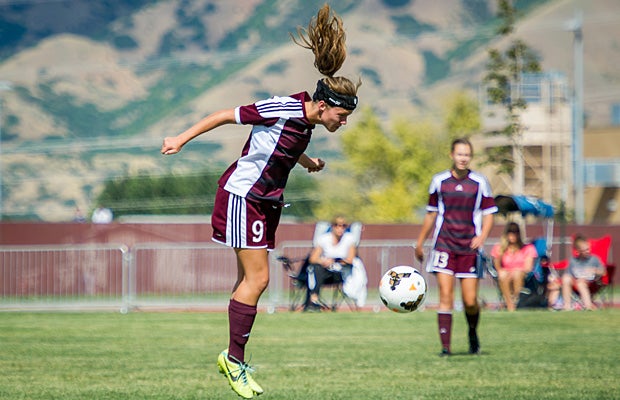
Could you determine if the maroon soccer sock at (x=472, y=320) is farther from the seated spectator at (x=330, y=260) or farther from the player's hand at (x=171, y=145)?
the seated spectator at (x=330, y=260)

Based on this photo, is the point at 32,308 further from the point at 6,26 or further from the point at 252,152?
the point at 6,26

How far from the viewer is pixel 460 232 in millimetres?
11477

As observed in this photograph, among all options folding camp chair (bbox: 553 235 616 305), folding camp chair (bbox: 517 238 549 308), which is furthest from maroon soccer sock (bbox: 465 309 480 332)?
folding camp chair (bbox: 553 235 616 305)

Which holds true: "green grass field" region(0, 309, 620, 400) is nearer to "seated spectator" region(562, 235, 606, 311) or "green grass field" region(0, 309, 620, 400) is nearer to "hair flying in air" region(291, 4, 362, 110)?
"hair flying in air" region(291, 4, 362, 110)

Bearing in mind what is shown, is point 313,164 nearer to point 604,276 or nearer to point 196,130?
point 196,130

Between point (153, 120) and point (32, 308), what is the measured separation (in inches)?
5325

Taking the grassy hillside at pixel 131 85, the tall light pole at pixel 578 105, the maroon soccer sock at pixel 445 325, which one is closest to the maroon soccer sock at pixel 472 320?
the maroon soccer sock at pixel 445 325

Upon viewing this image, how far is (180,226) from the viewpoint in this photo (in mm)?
33250

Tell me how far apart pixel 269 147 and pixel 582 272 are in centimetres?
1425

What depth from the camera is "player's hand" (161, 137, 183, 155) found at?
6.94 metres

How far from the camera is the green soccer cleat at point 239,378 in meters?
7.45

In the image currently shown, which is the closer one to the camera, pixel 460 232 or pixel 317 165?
pixel 317 165

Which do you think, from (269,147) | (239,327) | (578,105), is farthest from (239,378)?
(578,105)

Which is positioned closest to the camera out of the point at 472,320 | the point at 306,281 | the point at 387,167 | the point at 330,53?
the point at 330,53
